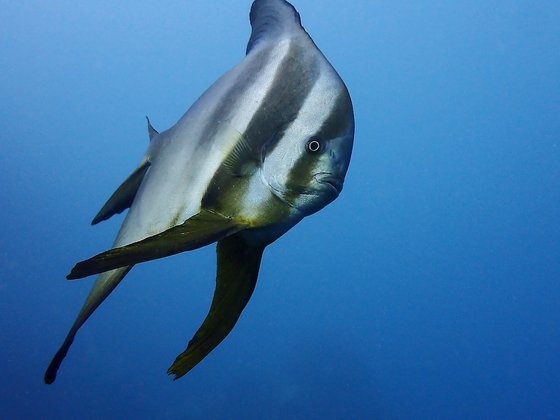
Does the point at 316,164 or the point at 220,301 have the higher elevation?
the point at 316,164

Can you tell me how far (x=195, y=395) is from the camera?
15.3 metres

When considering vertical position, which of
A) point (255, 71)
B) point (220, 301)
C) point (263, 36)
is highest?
point (263, 36)

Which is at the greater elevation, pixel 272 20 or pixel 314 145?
pixel 272 20

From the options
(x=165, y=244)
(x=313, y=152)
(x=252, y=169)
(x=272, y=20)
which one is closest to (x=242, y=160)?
(x=252, y=169)

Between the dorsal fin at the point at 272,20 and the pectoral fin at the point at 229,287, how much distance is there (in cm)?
79

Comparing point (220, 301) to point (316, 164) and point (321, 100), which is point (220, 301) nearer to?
point (316, 164)

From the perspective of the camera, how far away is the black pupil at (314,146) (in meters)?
1.57

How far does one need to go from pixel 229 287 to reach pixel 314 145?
599 mm

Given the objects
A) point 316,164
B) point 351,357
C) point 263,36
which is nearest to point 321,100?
point 316,164

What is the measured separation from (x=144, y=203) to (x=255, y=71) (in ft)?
2.11

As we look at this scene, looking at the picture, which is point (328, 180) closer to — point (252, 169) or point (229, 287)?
point (252, 169)

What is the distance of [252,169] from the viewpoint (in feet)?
5.25

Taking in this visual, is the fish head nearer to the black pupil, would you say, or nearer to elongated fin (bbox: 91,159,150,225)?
the black pupil

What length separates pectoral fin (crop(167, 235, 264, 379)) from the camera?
64.1 inches
